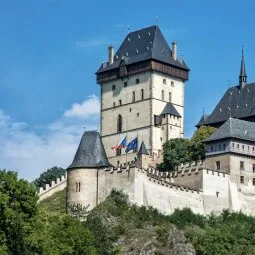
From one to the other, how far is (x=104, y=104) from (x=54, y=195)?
14.7 meters

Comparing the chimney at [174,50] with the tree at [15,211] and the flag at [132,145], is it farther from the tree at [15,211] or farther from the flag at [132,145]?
the tree at [15,211]

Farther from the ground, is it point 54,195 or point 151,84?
point 151,84

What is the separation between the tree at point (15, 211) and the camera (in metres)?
70.2

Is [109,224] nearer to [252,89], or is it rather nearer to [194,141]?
[194,141]

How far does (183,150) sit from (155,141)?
238 inches

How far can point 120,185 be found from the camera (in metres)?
91.0

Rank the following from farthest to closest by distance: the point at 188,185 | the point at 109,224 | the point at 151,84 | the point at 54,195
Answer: the point at 151,84
the point at 54,195
the point at 188,185
the point at 109,224

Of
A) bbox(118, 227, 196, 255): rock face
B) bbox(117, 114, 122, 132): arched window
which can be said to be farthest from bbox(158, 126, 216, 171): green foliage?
bbox(118, 227, 196, 255): rock face

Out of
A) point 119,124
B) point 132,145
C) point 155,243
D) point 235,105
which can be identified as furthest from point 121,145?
point 155,243

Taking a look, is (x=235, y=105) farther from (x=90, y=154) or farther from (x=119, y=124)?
(x=90, y=154)

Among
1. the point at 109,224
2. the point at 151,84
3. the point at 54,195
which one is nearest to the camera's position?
the point at 109,224

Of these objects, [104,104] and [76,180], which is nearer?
[76,180]

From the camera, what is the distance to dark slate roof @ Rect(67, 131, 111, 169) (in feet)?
308

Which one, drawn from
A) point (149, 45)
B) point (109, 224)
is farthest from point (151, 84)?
point (109, 224)
